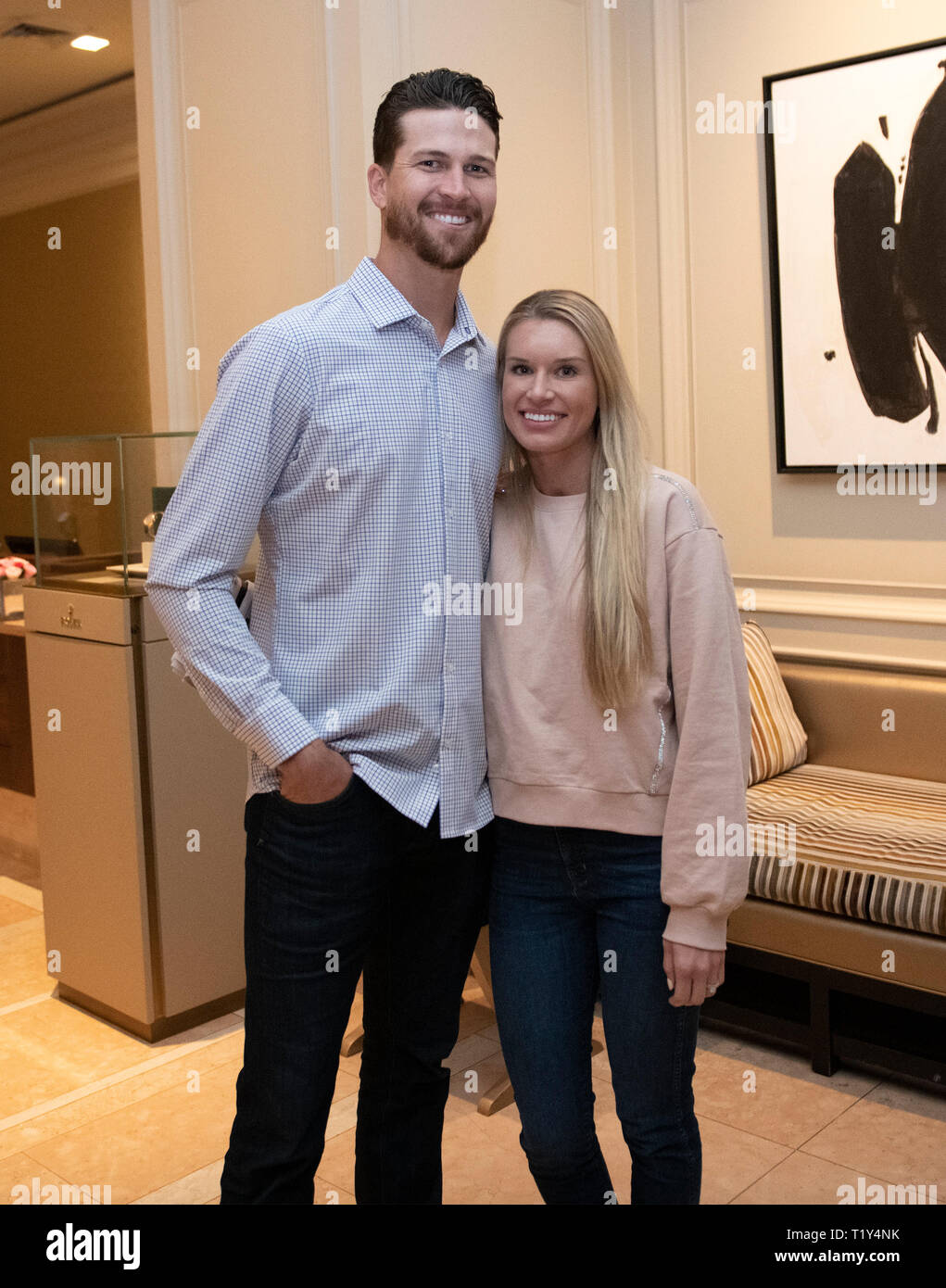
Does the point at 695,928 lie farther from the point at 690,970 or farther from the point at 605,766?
the point at 605,766

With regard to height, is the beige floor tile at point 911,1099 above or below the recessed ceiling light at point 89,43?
below

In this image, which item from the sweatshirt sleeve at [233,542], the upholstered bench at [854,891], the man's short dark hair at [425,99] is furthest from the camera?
the upholstered bench at [854,891]

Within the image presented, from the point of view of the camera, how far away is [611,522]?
1.49 m

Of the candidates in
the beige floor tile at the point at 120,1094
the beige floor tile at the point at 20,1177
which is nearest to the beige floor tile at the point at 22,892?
the beige floor tile at the point at 120,1094

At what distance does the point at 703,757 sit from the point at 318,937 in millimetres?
525

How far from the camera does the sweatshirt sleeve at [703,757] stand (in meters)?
1.45

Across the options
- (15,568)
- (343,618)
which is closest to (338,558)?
(343,618)

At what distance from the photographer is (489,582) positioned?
5.26ft

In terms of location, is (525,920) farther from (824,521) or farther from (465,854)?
(824,521)

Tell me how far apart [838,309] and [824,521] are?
23.5 inches

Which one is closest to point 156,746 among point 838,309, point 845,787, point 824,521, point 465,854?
point 465,854

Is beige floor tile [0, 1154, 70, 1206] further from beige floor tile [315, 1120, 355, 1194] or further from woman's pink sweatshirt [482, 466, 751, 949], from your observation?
woman's pink sweatshirt [482, 466, 751, 949]

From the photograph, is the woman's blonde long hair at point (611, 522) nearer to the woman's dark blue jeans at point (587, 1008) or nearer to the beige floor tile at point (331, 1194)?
the woman's dark blue jeans at point (587, 1008)

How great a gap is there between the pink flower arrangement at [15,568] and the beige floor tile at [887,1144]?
354 cm
